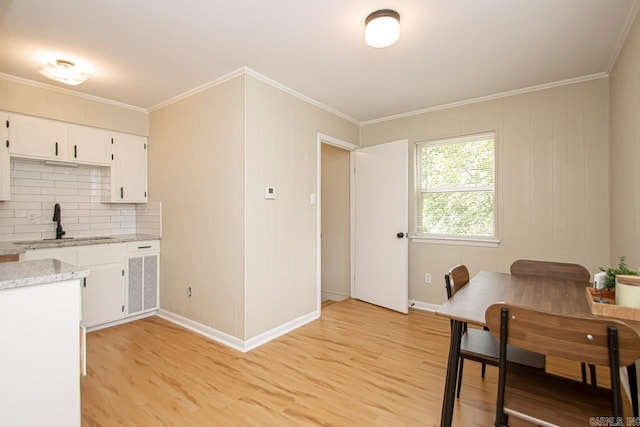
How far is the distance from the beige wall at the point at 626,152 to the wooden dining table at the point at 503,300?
546mm

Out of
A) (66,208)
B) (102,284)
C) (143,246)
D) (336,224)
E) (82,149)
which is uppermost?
(82,149)

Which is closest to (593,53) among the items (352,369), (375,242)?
(375,242)

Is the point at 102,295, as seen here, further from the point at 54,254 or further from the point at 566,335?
the point at 566,335

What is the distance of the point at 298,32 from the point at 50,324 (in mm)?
2225

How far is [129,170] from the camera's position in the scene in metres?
3.72

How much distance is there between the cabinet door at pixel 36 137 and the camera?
2.95m

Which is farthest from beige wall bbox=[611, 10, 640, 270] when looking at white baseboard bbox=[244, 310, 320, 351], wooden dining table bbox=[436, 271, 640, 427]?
white baseboard bbox=[244, 310, 320, 351]

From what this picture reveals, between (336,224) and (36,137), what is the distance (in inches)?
139

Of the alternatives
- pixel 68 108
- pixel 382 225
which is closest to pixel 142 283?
pixel 68 108

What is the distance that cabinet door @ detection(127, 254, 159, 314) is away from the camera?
3.49 metres

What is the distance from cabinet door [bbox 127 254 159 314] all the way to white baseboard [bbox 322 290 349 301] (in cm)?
233

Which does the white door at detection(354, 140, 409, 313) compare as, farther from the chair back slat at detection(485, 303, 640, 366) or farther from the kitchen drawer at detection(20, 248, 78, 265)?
the kitchen drawer at detection(20, 248, 78, 265)

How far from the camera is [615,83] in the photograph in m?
2.59

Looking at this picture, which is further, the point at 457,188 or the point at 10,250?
the point at 457,188
